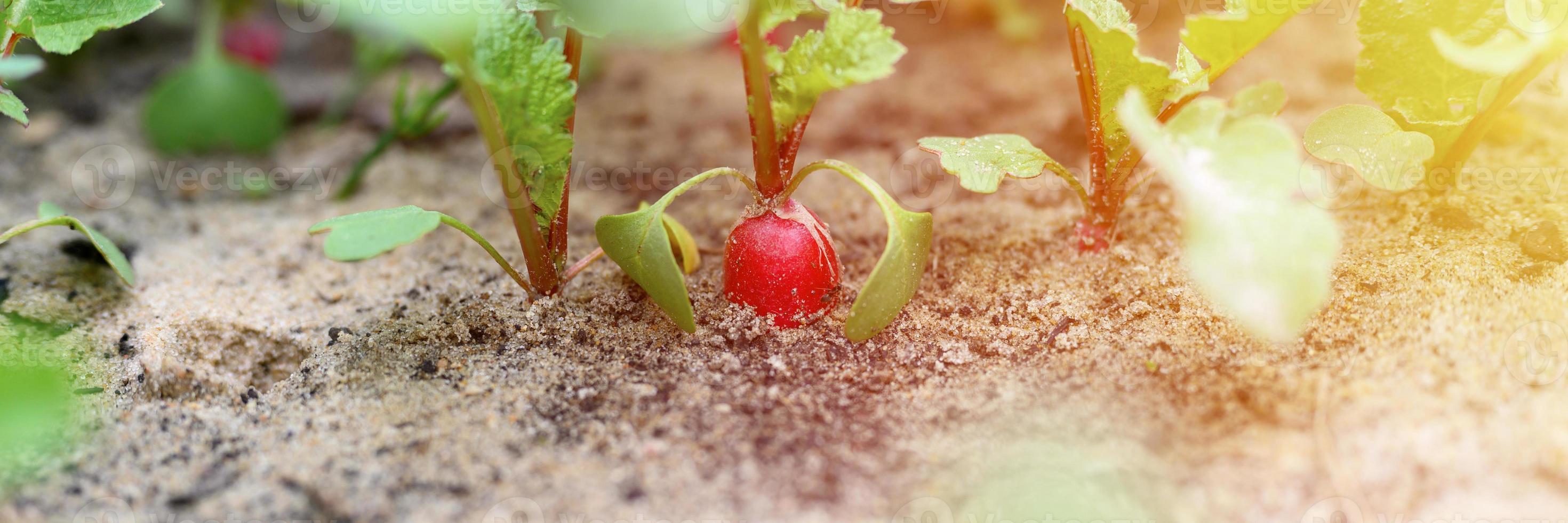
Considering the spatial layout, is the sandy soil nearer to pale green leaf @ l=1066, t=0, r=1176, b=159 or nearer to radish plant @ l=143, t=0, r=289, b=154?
pale green leaf @ l=1066, t=0, r=1176, b=159

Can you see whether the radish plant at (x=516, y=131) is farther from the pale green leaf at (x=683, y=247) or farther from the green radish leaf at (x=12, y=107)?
the green radish leaf at (x=12, y=107)

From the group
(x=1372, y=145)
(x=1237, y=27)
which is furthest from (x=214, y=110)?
(x=1372, y=145)

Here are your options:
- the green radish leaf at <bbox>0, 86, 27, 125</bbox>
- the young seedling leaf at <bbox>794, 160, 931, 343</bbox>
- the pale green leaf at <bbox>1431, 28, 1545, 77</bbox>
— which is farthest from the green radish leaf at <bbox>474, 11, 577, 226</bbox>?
the pale green leaf at <bbox>1431, 28, 1545, 77</bbox>

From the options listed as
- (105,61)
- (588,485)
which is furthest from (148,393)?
(105,61)

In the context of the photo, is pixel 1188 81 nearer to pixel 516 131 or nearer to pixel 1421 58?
pixel 1421 58

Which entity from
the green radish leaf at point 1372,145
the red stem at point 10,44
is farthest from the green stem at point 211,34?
the green radish leaf at point 1372,145

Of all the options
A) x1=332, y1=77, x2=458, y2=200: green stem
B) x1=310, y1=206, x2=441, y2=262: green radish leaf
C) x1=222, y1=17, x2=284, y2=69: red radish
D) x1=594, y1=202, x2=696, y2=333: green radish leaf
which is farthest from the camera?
x1=222, y1=17, x2=284, y2=69: red radish
